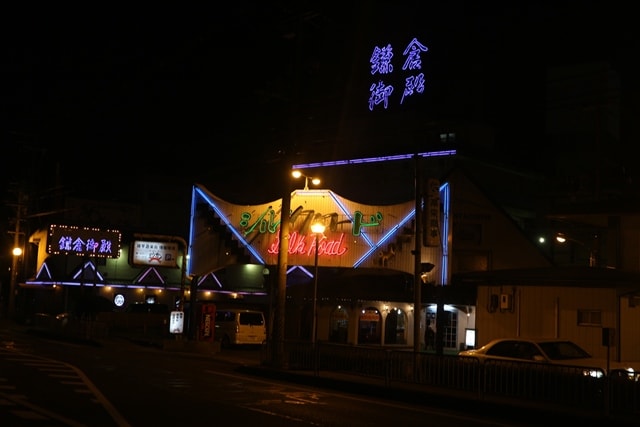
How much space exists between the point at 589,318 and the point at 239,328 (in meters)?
17.8

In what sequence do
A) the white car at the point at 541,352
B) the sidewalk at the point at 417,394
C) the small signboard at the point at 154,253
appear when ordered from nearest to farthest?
the sidewalk at the point at 417,394
the white car at the point at 541,352
the small signboard at the point at 154,253

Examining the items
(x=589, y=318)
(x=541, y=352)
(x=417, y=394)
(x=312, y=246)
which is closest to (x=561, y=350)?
(x=541, y=352)

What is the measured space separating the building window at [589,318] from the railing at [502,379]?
337 inches

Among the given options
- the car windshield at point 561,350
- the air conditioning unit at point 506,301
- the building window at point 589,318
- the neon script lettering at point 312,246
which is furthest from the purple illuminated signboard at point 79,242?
the car windshield at point 561,350

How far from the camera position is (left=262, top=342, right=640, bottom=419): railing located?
1412cm

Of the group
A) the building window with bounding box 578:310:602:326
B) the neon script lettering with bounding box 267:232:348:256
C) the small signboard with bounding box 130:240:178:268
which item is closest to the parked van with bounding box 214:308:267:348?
the neon script lettering with bounding box 267:232:348:256

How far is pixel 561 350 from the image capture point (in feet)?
63.3

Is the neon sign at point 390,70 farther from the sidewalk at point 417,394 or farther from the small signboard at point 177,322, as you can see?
the sidewalk at point 417,394

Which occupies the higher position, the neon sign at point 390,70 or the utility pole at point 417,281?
the neon sign at point 390,70

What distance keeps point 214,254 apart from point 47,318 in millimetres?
14630

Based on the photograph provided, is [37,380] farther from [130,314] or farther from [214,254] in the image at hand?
[130,314]

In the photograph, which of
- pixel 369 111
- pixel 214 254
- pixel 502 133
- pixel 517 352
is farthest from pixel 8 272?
pixel 517 352

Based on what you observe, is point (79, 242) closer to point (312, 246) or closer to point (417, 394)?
point (312, 246)

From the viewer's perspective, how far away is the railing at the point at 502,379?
46.3 feet
